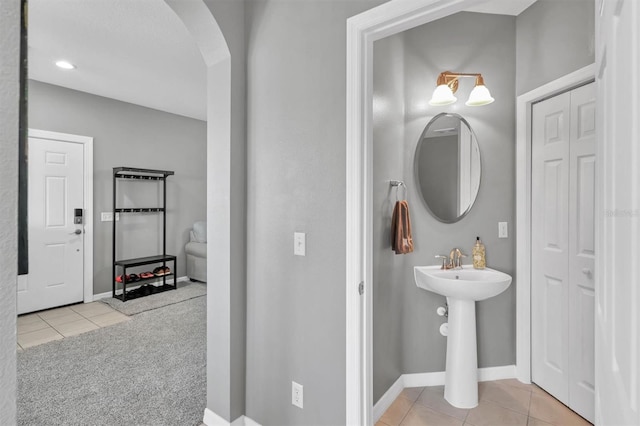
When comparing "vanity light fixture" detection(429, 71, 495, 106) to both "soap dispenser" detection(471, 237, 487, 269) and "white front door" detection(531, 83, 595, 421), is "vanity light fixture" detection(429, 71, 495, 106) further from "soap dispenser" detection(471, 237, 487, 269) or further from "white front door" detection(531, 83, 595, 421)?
"soap dispenser" detection(471, 237, 487, 269)

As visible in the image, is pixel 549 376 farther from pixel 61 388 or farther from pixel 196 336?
pixel 61 388

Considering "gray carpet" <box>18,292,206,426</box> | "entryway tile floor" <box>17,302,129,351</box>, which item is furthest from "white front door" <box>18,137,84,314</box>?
"gray carpet" <box>18,292,206,426</box>

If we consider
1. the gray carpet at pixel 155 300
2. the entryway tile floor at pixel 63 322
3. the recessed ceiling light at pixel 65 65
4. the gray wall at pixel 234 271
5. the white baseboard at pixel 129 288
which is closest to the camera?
the gray wall at pixel 234 271

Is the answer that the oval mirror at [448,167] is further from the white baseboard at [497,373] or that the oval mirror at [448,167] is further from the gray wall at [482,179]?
the white baseboard at [497,373]

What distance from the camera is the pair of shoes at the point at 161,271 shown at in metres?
4.72

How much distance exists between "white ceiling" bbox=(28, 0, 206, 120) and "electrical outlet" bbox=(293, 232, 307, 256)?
1.98 m

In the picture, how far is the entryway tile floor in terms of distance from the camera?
315 cm

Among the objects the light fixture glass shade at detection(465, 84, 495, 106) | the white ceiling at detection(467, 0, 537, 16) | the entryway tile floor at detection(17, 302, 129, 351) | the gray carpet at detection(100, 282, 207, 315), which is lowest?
the entryway tile floor at detection(17, 302, 129, 351)

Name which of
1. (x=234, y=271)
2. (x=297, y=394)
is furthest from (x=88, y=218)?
(x=297, y=394)

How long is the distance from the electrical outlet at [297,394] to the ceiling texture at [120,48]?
242 centimetres

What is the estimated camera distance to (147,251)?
4902 millimetres

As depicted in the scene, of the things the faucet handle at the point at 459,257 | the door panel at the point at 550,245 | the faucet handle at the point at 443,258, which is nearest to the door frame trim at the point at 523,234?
the door panel at the point at 550,245

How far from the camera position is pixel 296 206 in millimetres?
1668

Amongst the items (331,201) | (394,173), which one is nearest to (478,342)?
(394,173)
